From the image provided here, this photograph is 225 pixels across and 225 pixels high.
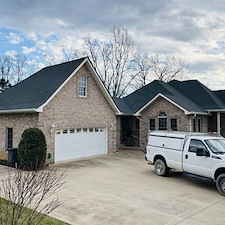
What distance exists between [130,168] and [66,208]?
6.81 meters

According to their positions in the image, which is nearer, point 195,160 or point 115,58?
point 195,160

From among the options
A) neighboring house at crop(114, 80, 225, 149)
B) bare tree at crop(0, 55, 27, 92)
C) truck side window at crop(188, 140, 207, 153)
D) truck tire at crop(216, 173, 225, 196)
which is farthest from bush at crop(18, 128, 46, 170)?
bare tree at crop(0, 55, 27, 92)

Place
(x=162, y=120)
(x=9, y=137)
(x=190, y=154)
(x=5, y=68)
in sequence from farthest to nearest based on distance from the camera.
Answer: (x=5, y=68) → (x=162, y=120) → (x=9, y=137) → (x=190, y=154)

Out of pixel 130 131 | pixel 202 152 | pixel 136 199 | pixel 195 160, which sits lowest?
pixel 136 199

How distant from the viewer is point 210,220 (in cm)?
684

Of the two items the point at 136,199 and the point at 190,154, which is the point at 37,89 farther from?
the point at 136,199

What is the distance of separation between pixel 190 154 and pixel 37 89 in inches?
432

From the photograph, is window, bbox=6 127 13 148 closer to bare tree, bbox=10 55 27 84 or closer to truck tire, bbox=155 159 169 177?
truck tire, bbox=155 159 169 177

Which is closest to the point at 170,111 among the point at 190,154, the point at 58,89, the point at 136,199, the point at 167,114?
the point at 167,114

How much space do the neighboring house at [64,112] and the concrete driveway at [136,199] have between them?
3.33 meters

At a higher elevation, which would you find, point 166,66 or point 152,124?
point 166,66

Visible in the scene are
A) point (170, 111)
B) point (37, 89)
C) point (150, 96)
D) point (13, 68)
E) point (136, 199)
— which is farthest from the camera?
point (13, 68)

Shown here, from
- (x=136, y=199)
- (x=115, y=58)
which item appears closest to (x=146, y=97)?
(x=136, y=199)

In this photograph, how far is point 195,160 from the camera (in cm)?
1025
